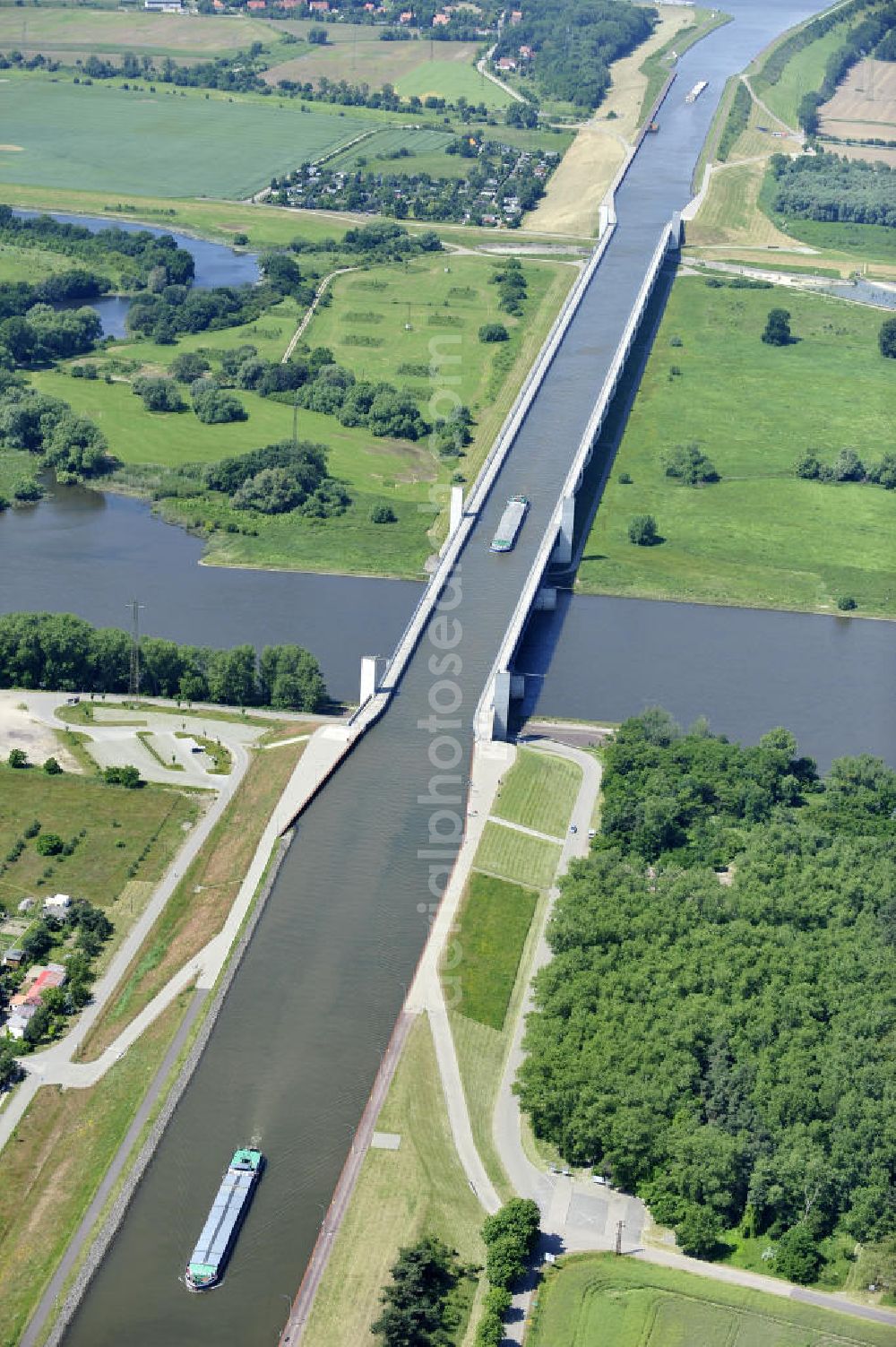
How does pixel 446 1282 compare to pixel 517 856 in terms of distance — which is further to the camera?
pixel 517 856

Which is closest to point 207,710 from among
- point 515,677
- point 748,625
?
point 515,677

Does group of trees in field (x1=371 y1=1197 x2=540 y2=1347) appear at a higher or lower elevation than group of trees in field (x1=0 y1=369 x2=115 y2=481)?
higher

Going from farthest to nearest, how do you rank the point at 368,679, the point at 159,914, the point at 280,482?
the point at 280,482, the point at 368,679, the point at 159,914

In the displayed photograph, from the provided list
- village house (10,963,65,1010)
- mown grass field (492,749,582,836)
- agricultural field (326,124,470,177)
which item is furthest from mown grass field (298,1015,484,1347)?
agricultural field (326,124,470,177)

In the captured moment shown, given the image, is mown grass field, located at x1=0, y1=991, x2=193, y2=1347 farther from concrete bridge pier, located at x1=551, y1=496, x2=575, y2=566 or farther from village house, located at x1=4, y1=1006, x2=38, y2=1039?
concrete bridge pier, located at x1=551, y1=496, x2=575, y2=566

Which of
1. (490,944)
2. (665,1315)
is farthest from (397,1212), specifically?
(490,944)

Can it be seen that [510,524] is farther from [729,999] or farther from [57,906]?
[729,999]

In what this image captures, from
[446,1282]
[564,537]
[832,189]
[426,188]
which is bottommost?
[426,188]
